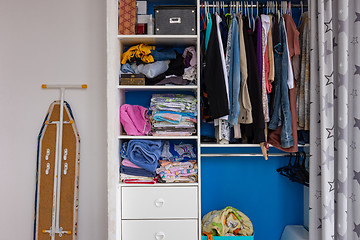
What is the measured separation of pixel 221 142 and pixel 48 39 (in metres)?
1.71

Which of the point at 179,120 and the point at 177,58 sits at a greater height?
the point at 177,58

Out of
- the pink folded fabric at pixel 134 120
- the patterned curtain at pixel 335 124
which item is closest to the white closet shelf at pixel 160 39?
the pink folded fabric at pixel 134 120

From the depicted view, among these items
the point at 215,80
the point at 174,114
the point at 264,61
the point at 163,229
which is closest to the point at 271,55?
the point at 264,61

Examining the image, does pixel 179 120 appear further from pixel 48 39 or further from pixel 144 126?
pixel 48 39

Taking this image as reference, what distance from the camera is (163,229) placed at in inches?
82.1

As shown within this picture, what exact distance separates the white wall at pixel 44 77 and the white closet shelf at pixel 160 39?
41cm

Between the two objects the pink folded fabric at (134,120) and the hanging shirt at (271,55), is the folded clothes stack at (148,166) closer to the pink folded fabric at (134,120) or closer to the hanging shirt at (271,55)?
the pink folded fabric at (134,120)

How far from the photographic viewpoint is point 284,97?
207cm

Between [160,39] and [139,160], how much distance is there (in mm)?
904

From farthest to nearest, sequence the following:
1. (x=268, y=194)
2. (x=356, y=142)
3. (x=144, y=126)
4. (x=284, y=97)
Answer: (x=268, y=194) → (x=144, y=126) → (x=284, y=97) → (x=356, y=142)

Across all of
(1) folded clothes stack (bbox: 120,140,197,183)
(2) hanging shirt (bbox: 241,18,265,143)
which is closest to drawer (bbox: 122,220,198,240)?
(1) folded clothes stack (bbox: 120,140,197,183)

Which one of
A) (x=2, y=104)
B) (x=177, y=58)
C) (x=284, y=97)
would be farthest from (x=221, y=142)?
(x=2, y=104)

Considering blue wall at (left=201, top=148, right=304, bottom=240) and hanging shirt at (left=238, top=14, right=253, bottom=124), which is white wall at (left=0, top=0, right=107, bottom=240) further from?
hanging shirt at (left=238, top=14, right=253, bottom=124)

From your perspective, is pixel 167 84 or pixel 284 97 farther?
pixel 167 84
